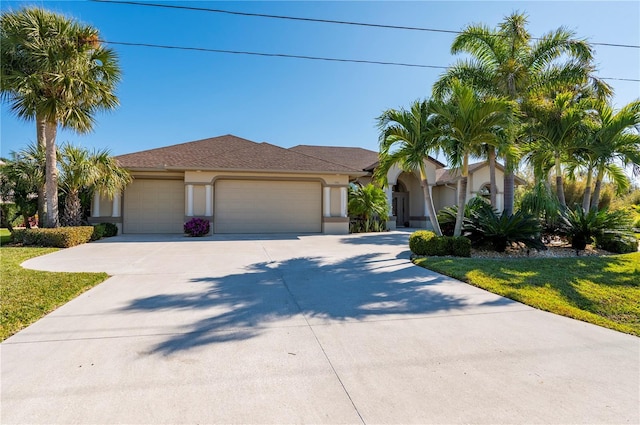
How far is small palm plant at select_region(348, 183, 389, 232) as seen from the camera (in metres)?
17.2

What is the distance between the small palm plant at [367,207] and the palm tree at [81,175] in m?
10.9

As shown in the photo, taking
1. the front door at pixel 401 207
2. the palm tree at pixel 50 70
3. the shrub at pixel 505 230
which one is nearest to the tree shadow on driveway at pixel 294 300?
the shrub at pixel 505 230

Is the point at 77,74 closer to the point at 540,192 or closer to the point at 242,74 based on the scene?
the point at 242,74

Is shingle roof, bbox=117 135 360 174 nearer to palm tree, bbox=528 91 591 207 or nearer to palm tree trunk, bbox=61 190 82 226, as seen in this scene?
palm tree trunk, bbox=61 190 82 226

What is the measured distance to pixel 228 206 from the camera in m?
15.6

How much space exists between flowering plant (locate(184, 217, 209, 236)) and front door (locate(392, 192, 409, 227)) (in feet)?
42.6

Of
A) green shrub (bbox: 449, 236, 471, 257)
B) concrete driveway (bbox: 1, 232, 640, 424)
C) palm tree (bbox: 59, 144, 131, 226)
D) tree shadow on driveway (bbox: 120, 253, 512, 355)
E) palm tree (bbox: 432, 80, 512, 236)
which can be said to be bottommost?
concrete driveway (bbox: 1, 232, 640, 424)

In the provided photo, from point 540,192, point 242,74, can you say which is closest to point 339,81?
point 242,74

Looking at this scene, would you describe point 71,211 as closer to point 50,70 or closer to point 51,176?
point 51,176

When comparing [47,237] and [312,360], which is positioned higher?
[47,237]

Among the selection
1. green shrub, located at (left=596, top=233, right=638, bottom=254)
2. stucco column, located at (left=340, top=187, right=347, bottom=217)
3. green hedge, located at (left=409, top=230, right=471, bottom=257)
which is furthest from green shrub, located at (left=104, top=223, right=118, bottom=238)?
green shrub, located at (left=596, top=233, right=638, bottom=254)

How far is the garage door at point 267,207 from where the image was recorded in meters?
15.6

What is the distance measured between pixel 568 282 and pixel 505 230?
9.20 ft

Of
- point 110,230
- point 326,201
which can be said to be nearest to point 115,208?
point 110,230
